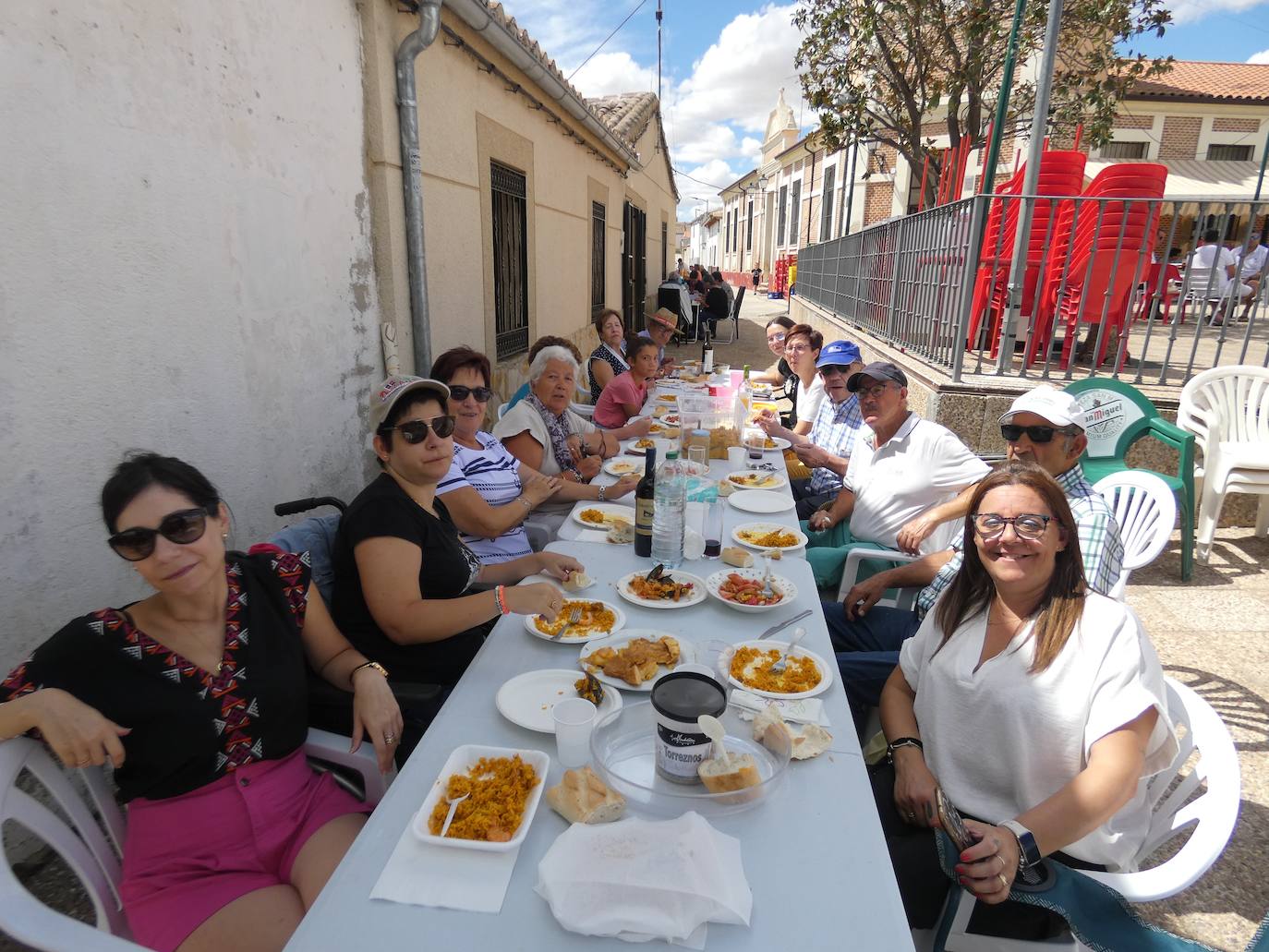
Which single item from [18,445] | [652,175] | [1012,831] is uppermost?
[652,175]

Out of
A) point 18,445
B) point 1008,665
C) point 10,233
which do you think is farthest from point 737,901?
point 10,233

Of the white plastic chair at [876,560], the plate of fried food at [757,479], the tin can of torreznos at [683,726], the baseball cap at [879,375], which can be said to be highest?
the baseball cap at [879,375]

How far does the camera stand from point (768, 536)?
273 cm

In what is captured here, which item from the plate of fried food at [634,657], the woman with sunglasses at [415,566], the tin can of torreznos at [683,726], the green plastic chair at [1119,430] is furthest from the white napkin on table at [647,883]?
the green plastic chair at [1119,430]

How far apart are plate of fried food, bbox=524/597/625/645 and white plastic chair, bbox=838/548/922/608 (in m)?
1.42

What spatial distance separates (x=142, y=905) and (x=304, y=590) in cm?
75

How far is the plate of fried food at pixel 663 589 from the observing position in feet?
7.01

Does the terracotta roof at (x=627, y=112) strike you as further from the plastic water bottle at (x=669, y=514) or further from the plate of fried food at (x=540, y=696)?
the plate of fried food at (x=540, y=696)

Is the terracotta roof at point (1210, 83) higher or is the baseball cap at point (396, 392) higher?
the terracotta roof at point (1210, 83)

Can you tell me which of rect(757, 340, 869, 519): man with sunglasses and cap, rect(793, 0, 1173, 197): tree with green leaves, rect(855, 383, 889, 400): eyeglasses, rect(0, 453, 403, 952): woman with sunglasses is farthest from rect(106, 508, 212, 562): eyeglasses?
rect(793, 0, 1173, 197): tree with green leaves

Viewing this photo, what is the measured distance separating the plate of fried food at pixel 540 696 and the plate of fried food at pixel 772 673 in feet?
1.11

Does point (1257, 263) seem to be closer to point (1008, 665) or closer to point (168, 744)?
point (1008, 665)

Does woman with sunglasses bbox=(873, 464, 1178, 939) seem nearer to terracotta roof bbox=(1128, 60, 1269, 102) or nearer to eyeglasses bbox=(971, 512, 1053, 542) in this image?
eyeglasses bbox=(971, 512, 1053, 542)

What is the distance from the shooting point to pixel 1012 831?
4.74 ft
